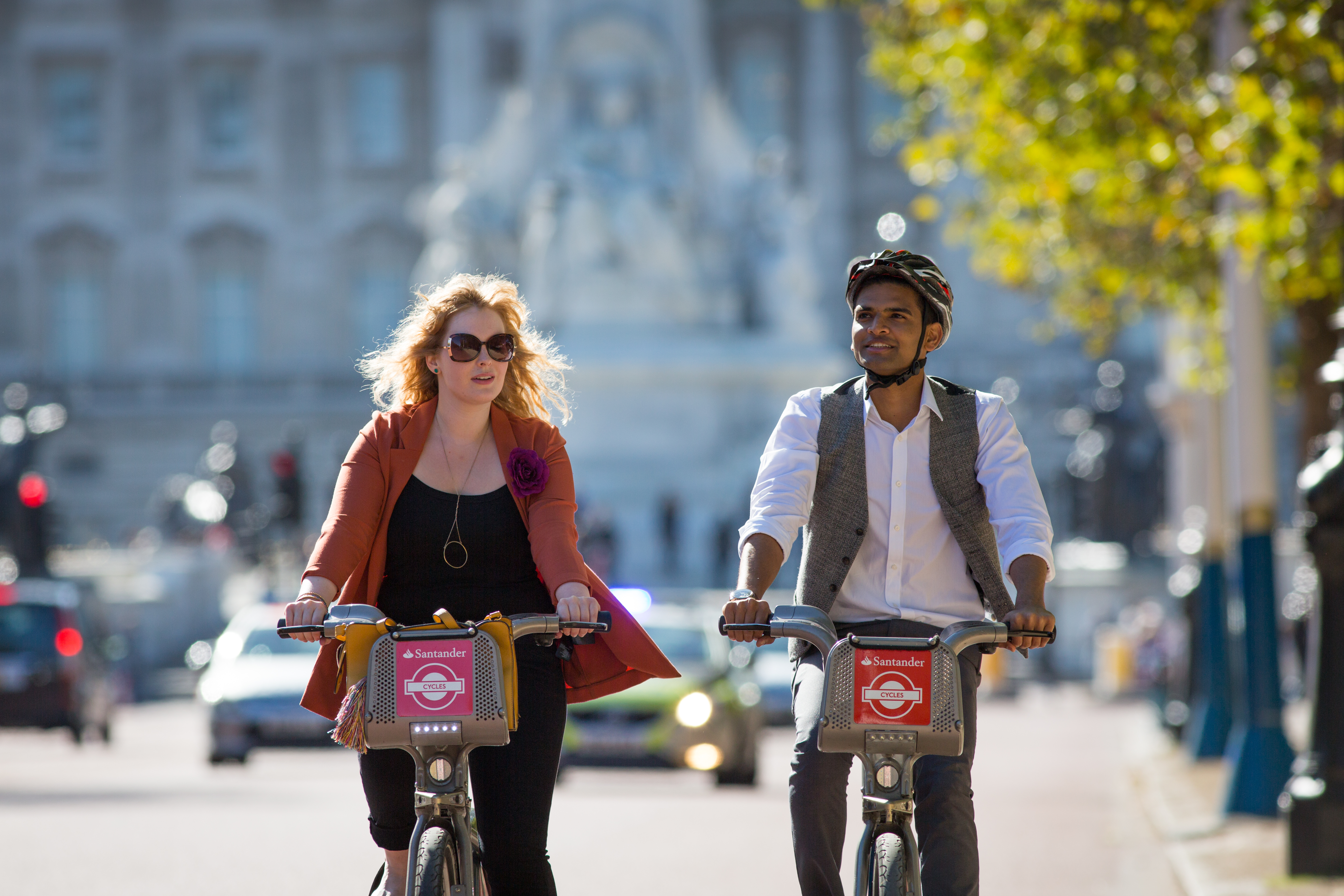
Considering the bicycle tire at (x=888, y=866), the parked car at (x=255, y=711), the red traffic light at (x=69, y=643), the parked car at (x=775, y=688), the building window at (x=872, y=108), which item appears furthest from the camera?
the building window at (x=872, y=108)

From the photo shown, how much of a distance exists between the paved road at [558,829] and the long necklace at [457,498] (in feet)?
13.6

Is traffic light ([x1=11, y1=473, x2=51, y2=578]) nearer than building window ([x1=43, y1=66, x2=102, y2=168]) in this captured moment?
Yes

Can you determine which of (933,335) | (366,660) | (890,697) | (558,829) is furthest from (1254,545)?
(366,660)

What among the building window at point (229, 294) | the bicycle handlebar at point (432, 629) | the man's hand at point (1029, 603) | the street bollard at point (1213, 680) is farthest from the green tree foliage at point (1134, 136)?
the building window at point (229, 294)

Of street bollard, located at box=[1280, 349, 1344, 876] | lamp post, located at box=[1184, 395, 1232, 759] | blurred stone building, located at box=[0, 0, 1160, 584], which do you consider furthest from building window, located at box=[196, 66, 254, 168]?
street bollard, located at box=[1280, 349, 1344, 876]

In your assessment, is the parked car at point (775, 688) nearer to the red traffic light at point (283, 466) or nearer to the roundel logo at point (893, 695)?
the red traffic light at point (283, 466)

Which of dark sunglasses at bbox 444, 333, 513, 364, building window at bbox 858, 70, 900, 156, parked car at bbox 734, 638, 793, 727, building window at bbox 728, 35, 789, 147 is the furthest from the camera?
building window at bbox 728, 35, 789, 147

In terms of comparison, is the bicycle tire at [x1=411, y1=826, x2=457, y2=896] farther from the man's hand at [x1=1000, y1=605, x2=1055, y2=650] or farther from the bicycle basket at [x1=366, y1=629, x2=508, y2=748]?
the man's hand at [x1=1000, y1=605, x2=1055, y2=650]

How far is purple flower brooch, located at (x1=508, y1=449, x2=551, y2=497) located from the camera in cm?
527

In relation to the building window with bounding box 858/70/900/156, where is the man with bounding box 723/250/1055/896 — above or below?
below

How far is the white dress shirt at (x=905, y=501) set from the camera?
17.1 ft

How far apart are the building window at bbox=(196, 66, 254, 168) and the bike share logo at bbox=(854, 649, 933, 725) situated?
201ft

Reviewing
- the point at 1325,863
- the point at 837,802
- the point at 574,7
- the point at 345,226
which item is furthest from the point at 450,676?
the point at 345,226

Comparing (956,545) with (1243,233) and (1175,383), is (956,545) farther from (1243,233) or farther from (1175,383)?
(1175,383)
